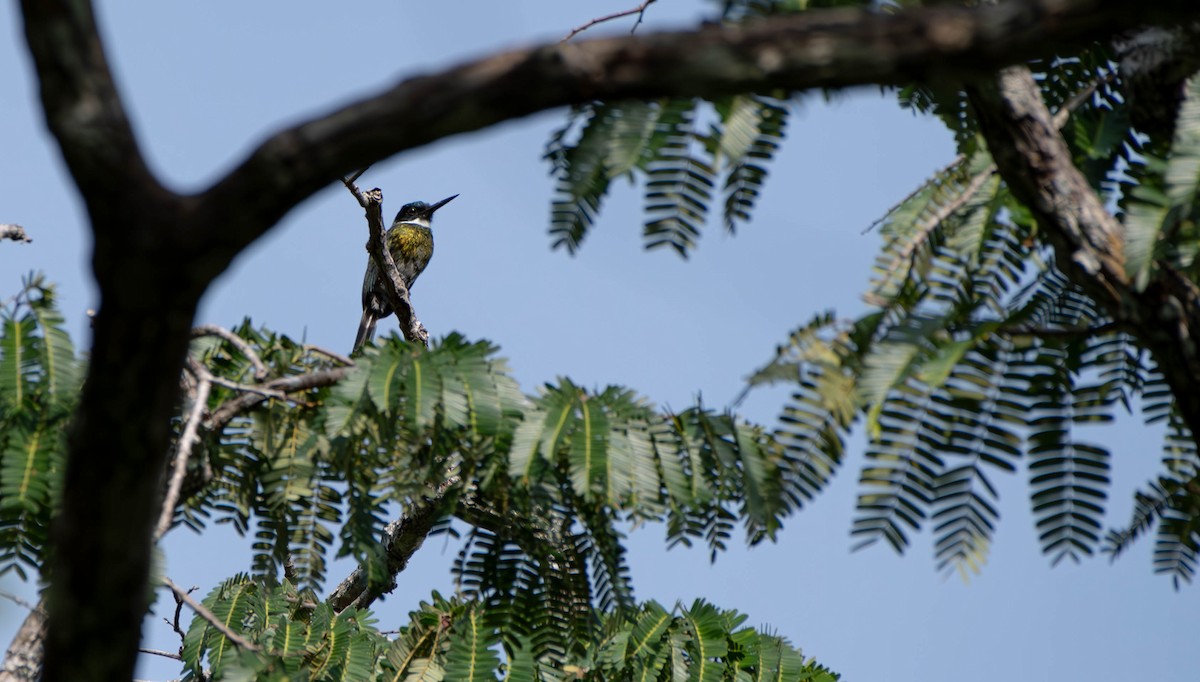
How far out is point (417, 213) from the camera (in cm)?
1250

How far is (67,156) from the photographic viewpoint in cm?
188

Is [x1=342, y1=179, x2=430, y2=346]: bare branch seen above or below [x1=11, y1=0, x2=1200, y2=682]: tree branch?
above

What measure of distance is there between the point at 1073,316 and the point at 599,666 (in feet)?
6.57

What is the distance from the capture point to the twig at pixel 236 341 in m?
3.01

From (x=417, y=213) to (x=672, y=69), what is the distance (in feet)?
35.7

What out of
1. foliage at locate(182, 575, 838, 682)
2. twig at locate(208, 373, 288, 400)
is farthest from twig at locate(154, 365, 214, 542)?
foliage at locate(182, 575, 838, 682)

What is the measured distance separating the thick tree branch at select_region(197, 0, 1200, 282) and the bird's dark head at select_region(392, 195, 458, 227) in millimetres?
10404

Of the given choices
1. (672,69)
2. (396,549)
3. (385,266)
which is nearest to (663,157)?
(672,69)

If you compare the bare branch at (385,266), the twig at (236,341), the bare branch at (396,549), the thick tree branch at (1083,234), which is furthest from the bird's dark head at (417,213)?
the thick tree branch at (1083,234)

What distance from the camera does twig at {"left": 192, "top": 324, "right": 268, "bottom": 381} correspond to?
3.01 meters

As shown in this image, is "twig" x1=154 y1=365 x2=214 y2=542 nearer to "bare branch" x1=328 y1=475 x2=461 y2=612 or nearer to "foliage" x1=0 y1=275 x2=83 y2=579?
"foliage" x1=0 y1=275 x2=83 y2=579

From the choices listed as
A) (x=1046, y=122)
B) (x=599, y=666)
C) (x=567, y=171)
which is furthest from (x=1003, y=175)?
(x=599, y=666)

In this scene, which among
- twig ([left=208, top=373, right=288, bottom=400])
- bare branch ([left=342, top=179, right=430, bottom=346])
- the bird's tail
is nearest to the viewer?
twig ([left=208, top=373, right=288, bottom=400])

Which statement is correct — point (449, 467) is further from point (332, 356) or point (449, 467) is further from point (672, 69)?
point (672, 69)
